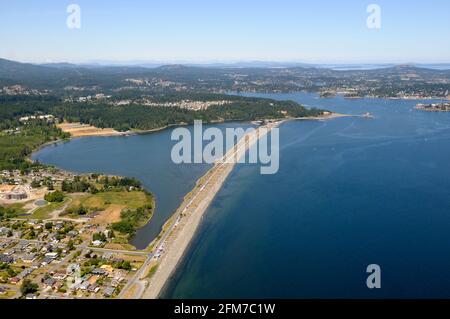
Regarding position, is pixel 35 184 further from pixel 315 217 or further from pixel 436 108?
pixel 436 108

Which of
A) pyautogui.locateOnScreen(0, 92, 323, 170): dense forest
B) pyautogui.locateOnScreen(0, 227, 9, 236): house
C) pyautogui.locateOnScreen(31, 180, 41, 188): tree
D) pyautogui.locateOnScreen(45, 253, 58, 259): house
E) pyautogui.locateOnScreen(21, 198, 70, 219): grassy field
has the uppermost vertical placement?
pyautogui.locateOnScreen(0, 92, 323, 170): dense forest

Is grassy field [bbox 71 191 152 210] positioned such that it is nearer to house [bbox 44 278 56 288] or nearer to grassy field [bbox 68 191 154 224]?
grassy field [bbox 68 191 154 224]

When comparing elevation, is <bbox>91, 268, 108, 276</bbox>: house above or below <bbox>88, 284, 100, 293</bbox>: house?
above

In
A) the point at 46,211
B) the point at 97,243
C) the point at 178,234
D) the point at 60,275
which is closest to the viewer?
the point at 60,275

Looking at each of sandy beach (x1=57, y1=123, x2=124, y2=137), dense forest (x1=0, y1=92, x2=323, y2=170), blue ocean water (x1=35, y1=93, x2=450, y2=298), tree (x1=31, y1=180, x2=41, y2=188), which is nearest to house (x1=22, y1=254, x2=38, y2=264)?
blue ocean water (x1=35, y1=93, x2=450, y2=298)

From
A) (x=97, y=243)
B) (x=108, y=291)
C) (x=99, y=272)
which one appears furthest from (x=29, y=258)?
(x=108, y=291)

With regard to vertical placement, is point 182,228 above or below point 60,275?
above

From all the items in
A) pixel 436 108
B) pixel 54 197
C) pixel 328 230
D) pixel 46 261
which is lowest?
pixel 46 261

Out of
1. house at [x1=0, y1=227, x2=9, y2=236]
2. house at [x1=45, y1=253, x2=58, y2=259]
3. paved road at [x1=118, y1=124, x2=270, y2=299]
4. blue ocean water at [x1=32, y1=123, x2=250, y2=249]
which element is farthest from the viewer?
blue ocean water at [x1=32, y1=123, x2=250, y2=249]
